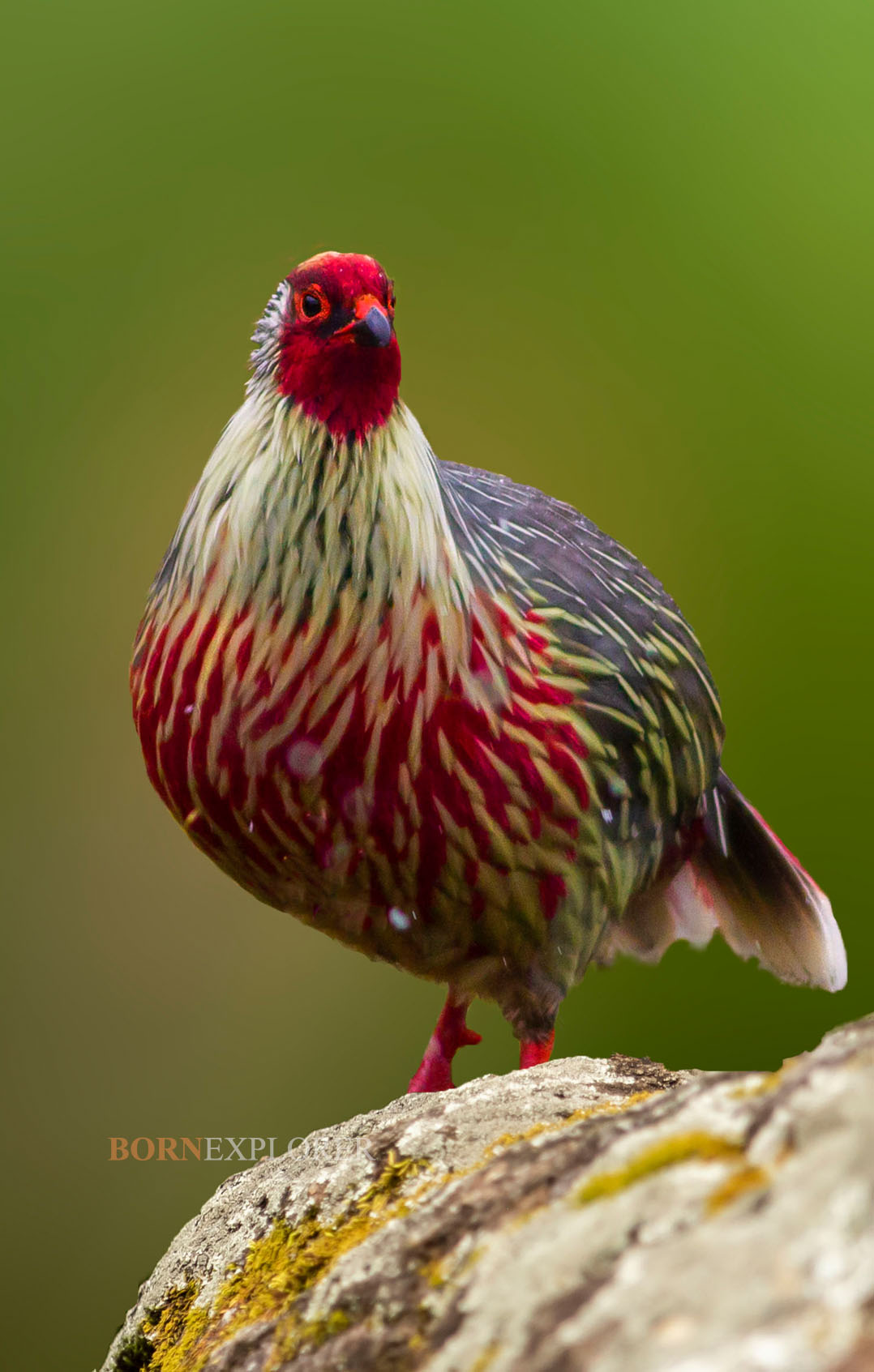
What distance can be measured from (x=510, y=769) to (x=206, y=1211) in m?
0.40

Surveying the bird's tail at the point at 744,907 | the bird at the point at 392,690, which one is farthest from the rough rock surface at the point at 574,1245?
the bird's tail at the point at 744,907

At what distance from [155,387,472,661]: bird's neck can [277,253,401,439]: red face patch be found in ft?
0.05

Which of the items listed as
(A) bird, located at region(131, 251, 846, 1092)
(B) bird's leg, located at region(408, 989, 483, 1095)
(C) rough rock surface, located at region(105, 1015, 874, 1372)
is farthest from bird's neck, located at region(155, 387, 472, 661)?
(B) bird's leg, located at region(408, 989, 483, 1095)

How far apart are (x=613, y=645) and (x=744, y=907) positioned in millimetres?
387

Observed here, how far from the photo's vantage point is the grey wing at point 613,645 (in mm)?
1052

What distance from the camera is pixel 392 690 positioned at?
95cm

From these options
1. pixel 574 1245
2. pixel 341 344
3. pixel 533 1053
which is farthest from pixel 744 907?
pixel 574 1245

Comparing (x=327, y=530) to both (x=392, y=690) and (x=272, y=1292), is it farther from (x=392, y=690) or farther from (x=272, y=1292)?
(x=272, y=1292)

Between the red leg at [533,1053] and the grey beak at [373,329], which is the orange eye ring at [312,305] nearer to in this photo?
the grey beak at [373,329]

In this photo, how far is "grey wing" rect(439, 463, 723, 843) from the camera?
3.45 ft

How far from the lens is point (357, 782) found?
37.9 inches

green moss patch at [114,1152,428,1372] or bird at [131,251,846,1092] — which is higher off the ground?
bird at [131,251,846,1092]

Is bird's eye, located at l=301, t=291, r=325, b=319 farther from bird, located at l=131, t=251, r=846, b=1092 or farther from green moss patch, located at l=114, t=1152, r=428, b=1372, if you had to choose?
green moss patch, located at l=114, t=1152, r=428, b=1372

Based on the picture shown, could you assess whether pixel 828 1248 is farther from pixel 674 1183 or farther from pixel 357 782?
pixel 357 782
